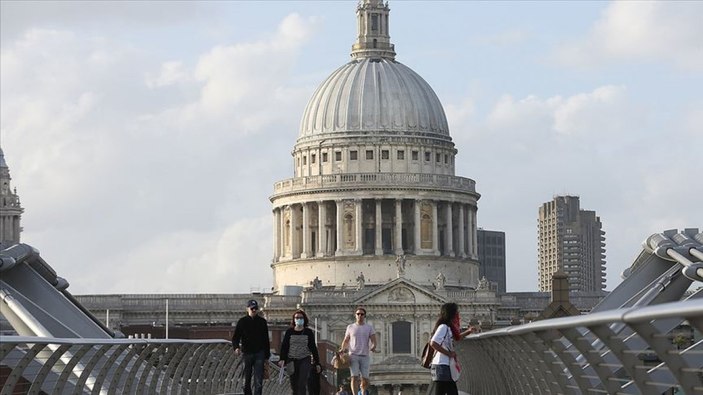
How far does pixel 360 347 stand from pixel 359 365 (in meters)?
0.43

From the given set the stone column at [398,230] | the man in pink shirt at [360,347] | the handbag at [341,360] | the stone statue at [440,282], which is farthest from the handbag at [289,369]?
the stone column at [398,230]

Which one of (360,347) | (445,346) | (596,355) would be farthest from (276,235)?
(596,355)

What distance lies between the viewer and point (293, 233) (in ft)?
598

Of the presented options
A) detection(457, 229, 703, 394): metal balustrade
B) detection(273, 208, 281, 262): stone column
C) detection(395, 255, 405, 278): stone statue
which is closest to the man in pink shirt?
detection(457, 229, 703, 394): metal balustrade

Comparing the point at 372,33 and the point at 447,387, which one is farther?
the point at 372,33

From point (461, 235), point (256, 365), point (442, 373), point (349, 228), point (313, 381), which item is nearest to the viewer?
point (442, 373)

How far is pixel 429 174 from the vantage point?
184 metres

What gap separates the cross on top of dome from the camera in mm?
189750

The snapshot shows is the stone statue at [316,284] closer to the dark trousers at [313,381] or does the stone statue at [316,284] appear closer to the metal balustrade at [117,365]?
Answer: the metal balustrade at [117,365]

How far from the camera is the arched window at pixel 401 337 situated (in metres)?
173

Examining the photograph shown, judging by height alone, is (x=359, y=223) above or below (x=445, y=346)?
above

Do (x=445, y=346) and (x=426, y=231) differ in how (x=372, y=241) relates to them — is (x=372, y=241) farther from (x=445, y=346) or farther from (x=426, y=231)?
(x=445, y=346)

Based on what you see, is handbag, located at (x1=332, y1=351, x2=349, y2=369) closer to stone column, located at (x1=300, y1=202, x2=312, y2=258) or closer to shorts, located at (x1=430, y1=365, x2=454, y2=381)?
shorts, located at (x1=430, y1=365, x2=454, y2=381)

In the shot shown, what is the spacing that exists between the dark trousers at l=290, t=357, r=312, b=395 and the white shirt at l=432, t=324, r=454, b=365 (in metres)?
4.55
